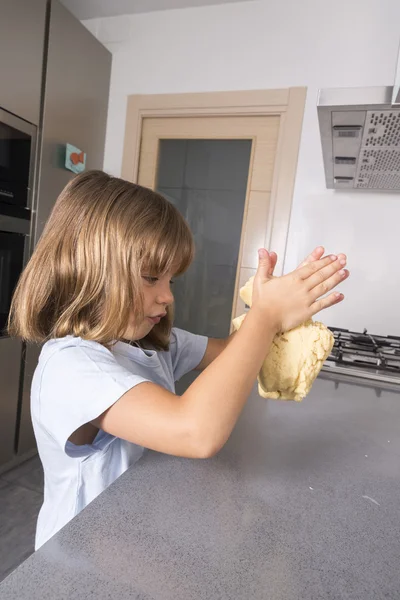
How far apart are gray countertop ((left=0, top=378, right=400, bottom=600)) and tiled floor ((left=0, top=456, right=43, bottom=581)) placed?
99cm

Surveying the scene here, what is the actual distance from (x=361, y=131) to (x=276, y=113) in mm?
1023

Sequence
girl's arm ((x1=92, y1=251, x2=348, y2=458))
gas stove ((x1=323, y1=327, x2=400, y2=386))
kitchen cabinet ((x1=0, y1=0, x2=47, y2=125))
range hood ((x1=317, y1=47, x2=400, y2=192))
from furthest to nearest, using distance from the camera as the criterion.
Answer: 1. kitchen cabinet ((x1=0, y1=0, x2=47, y2=125))
2. gas stove ((x1=323, y1=327, x2=400, y2=386))
3. range hood ((x1=317, y1=47, x2=400, y2=192))
4. girl's arm ((x1=92, y1=251, x2=348, y2=458))

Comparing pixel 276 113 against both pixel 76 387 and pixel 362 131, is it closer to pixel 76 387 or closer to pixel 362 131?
pixel 362 131

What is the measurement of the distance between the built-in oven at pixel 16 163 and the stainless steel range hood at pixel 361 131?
3.76 ft

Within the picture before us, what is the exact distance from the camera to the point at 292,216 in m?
1.93

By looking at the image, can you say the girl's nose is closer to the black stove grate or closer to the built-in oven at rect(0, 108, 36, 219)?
the black stove grate

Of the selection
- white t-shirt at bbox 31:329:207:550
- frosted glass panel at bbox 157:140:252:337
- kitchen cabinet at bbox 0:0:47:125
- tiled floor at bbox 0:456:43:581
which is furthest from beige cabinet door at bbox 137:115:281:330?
white t-shirt at bbox 31:329:207:550

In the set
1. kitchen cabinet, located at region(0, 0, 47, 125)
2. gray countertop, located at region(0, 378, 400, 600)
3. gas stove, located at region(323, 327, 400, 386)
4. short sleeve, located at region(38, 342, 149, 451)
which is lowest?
gray countertop, located at region(0, 378, 400, 600)

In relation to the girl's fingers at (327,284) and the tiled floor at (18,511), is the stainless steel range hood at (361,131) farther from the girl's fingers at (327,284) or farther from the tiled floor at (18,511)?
the tiled floor at (18,511)

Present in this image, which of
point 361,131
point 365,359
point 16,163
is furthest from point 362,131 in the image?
point 16,163

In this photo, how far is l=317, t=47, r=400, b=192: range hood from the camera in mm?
859

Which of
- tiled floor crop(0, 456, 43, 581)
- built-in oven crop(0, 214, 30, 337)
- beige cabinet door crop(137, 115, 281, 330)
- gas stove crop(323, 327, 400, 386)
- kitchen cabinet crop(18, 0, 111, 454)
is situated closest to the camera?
gas stove crop(323, 327, 400, 386)

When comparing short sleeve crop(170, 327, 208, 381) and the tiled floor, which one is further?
the tiled floor

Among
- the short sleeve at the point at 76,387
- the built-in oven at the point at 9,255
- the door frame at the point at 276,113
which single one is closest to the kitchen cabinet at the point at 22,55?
the built-in oven at the point at 9,255
